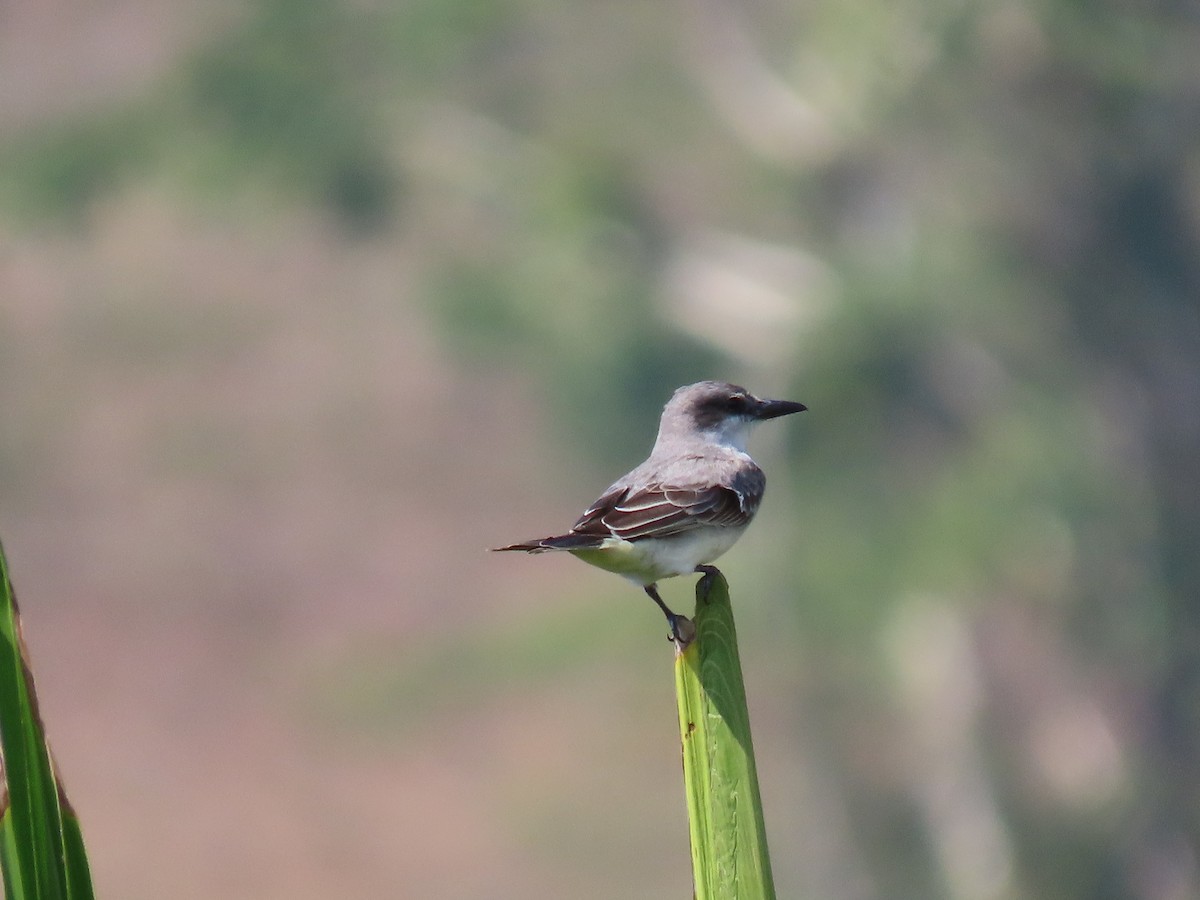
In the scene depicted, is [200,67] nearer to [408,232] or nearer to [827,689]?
[408,232]

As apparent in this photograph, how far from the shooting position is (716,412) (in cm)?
368

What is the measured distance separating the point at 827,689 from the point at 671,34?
5.23 m

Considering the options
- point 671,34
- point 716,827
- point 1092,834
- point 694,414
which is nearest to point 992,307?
point 1092,834

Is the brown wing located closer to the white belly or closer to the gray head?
the white belly

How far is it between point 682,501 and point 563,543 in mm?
399

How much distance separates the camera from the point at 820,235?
10109 millimetres

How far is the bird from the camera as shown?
2.93 meters

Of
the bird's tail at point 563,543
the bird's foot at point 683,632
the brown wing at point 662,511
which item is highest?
the brown wing at point 662,511

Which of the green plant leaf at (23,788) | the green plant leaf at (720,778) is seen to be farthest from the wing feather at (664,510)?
the green plant leaf at (23,788)

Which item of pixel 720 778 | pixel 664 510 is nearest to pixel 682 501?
pixel 664 510

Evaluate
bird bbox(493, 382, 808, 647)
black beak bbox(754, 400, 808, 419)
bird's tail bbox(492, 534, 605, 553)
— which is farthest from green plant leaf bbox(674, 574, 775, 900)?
black beak bbox(754, 400, 808, 419)

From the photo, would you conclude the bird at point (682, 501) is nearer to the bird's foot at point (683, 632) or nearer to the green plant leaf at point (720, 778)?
the bird's foot at point (683, 632)

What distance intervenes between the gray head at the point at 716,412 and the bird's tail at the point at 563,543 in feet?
2.69

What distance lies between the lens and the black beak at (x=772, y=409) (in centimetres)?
360
